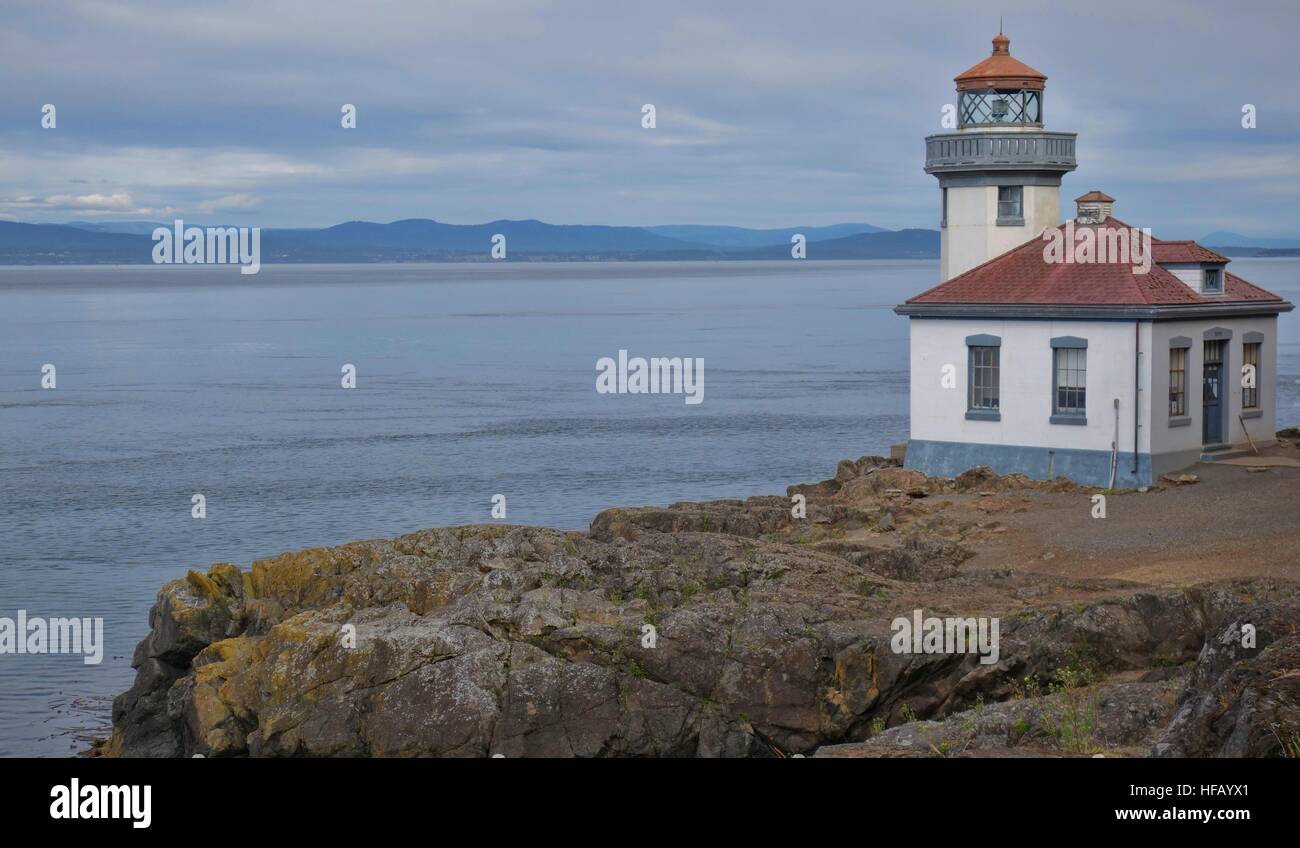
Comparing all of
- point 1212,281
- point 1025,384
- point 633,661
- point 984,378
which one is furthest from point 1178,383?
point 633,661

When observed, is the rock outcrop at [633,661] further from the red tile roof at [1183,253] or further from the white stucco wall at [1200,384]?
the red tile roof at [1183,253]

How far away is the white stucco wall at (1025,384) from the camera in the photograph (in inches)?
1083

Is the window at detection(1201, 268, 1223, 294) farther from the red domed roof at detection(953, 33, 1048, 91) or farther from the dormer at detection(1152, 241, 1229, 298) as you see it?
the red domed roof at detection(953, 33, 1048, 91)

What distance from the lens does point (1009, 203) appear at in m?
32.0

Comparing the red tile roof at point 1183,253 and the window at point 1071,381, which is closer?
the window at point 1071,381

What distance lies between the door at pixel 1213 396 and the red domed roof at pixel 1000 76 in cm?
720

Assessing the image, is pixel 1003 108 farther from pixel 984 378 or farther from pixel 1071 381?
pixel 1071 381

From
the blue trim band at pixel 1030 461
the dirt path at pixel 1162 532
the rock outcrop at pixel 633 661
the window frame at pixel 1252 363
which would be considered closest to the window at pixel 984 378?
the blue trim band at pixel 1030 461

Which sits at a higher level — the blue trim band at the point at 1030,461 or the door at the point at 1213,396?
the door at the point at 1213,396

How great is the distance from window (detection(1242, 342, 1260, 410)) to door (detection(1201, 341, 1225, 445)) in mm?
778

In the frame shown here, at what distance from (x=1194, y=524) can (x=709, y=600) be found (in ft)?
30.7
